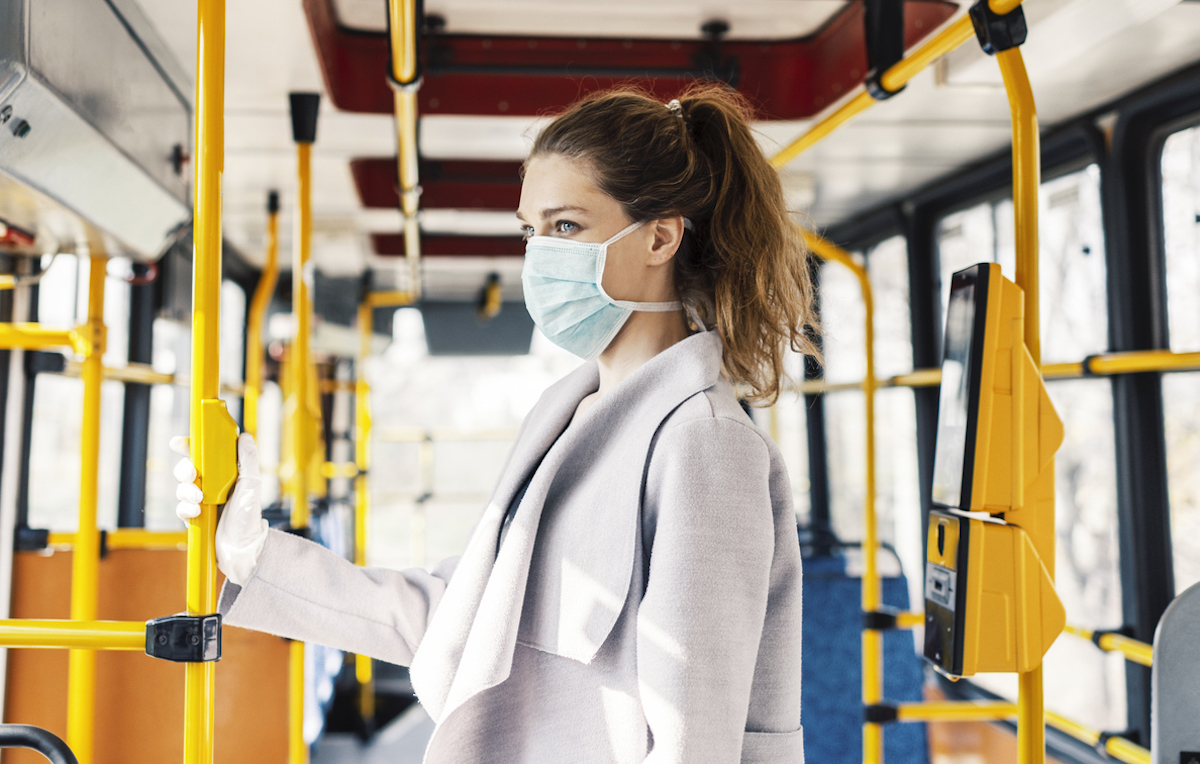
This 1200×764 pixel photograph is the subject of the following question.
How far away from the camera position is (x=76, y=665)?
176cm

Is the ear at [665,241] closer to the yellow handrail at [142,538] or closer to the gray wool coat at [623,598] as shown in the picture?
the gray wool coat at [623,598]

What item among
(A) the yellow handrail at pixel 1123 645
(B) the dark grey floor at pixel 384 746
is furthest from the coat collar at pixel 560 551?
(B) the dark grey floor at pixel 384 746

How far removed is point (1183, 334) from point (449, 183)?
2453 mm

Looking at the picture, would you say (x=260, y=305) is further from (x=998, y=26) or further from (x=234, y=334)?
(x=998, y=26)

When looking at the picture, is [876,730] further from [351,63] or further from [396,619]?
[351,63]

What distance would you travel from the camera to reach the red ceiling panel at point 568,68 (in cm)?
216

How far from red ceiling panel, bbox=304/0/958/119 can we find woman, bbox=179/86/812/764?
104 cm

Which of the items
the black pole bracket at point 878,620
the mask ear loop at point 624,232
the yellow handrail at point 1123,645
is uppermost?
the mask ear loop at point 624,232

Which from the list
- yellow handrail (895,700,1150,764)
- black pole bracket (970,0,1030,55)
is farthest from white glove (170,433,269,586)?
yellow handrail (895,700,1150,764)

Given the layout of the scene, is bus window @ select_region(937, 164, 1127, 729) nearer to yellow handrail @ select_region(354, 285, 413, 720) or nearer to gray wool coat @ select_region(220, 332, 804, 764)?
gray wool coat @ select_region(220, 332, 804, 764)

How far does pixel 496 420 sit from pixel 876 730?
4516mm

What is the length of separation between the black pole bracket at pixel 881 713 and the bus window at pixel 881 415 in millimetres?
987

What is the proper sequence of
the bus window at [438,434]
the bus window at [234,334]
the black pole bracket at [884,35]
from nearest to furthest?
the black pole bracket at [884,35] → the bus window at [234,334] → the bus window at [438,434]

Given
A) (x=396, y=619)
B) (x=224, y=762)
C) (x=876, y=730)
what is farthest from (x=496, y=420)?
(x=396, y=619)
